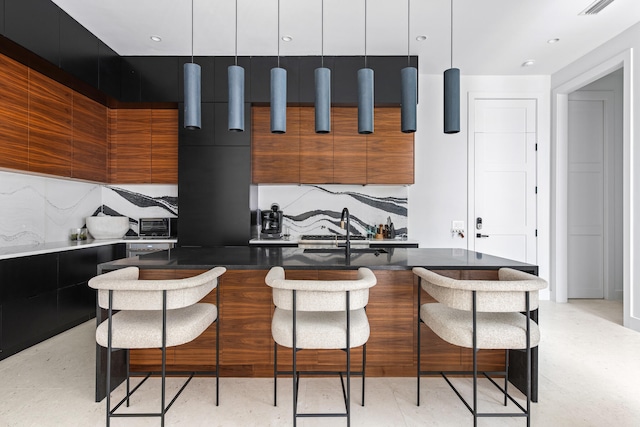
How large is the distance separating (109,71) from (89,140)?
2.67 ft

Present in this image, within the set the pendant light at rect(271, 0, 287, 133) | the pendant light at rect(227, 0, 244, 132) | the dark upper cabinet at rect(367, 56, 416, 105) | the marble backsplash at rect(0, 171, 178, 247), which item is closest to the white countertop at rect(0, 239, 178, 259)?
the marble backsplash at rect(0, 171, 178, 247)

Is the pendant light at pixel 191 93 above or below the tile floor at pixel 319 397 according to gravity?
above

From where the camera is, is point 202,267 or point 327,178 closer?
point 202,267

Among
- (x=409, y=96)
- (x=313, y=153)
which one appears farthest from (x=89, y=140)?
(x=409, y=96)

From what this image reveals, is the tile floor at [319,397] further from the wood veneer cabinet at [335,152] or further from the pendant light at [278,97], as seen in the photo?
the wood veneer cabinet at [335,152]

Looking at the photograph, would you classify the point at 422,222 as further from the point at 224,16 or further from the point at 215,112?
the point at 224,16

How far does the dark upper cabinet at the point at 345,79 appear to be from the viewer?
3.98 m

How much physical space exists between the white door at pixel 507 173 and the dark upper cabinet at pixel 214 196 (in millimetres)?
3068

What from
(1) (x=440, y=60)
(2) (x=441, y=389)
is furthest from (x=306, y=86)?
(2) (x=441, y=389)

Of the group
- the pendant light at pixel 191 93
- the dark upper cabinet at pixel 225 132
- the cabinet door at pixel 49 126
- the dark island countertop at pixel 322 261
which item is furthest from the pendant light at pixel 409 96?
the cabinet door at pixel 49 126

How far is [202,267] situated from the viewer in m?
2.15

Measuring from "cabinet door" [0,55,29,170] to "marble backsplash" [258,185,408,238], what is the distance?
2.44 metres

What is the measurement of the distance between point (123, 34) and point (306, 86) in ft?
6.50

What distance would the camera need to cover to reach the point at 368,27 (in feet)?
11.2
